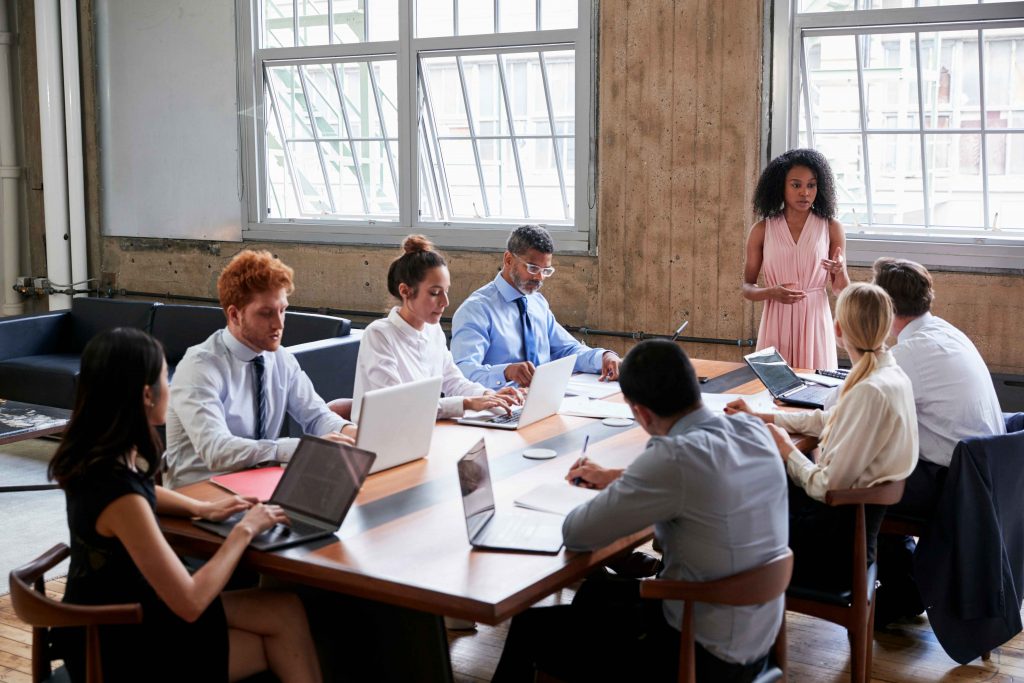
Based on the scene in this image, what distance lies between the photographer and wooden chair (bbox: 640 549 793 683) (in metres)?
2.39

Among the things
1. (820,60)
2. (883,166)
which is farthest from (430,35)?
(883,166)

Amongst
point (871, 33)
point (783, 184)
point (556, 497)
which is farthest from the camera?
point (871, 33)

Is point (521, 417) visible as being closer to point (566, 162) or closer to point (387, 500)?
point (387, 500)

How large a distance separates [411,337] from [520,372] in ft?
1.80

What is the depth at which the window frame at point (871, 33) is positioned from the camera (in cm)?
578

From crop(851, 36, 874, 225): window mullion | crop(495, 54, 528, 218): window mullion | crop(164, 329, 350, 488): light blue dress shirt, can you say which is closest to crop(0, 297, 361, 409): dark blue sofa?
crop(495, 54, 528, 218): window mullion

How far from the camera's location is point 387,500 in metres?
2.93

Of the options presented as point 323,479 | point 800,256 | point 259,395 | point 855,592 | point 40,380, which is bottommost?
point 855,592

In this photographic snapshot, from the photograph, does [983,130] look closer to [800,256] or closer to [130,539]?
[800,256]

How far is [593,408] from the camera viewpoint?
410 centimetres

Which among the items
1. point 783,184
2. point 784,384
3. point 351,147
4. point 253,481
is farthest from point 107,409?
point 351,147

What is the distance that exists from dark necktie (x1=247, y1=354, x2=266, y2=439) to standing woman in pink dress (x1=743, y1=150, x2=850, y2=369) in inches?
110

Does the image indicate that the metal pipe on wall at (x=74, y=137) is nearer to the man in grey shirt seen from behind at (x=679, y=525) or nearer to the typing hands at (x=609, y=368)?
the typing hands at (x=609, y=368)

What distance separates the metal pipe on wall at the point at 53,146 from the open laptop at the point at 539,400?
607cm
